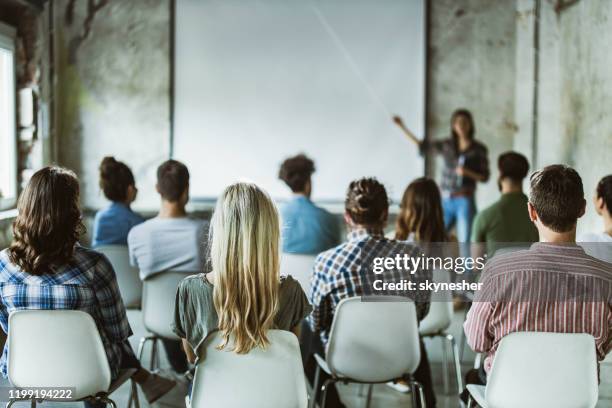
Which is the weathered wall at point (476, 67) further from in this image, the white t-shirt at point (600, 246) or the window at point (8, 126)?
the window at point (8, 126)

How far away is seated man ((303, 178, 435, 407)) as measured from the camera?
2637 mm

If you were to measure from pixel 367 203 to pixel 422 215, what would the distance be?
0.71 metres

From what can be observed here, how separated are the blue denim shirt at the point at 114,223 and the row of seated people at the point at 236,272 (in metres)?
1.29

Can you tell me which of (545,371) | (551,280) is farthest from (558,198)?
(545,371)

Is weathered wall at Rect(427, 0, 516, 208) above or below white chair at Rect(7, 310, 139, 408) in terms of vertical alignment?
above

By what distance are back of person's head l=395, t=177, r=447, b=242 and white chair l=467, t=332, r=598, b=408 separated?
4.47 ft

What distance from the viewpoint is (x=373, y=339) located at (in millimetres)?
2498

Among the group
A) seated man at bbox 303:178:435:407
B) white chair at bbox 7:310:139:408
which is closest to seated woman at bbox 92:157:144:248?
seated man at bbox 303:178:435:407

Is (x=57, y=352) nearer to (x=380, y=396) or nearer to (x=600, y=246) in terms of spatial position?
(x=380, y=396)

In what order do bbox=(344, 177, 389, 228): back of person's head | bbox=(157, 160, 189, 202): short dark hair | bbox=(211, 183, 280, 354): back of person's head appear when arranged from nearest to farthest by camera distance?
bbox=(211, 183, 280, 354): back of person's head < bbox=(344, 177, 389, 228): back of person's head < bbox=(157, 160, 189, 202): short dark hair

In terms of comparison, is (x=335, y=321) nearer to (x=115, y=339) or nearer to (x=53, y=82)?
(x=115, y=339)

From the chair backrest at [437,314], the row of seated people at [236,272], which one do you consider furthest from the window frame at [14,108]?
the chair backrest at [437,314]

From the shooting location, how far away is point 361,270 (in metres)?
2.63

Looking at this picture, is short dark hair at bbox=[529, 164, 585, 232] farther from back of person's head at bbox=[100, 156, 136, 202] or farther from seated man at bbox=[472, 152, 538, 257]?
back of person's head at bbox=[100, 156, 136, 202]
